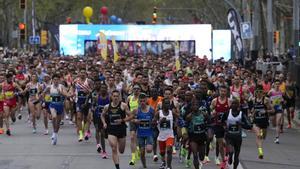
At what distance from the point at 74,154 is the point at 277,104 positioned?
6834 mm

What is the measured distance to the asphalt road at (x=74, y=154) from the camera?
61.0ft

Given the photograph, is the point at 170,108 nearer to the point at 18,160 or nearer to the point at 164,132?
the point at 164,132

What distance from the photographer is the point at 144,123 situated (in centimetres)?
1759

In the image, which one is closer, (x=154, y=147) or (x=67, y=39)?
(x=154, y=147)

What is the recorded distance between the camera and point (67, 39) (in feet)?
191

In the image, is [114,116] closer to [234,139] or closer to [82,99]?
[234,139]

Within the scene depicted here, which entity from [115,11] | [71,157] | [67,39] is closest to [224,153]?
[71,157]

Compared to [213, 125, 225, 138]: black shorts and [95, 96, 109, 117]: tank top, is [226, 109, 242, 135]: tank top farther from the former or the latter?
[95, 96, 109, 117]: tank top

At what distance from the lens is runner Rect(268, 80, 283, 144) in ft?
80.3

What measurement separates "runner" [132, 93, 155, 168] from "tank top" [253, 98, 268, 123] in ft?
13.4

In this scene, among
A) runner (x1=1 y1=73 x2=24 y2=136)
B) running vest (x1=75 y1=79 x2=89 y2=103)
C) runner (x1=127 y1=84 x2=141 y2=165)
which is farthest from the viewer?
runner (x1=1 y1=73 x2=24 y2=136)

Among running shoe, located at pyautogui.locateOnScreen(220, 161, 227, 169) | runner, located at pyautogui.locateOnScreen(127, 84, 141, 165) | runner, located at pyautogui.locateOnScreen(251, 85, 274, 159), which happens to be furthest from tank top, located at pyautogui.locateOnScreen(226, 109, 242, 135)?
runner, located at pyautogui.locateOnScreen(251, 85, 274, 159)

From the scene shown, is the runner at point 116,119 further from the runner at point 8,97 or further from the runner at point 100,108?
the runner at point 8,97

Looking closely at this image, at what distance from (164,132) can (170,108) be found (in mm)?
668
